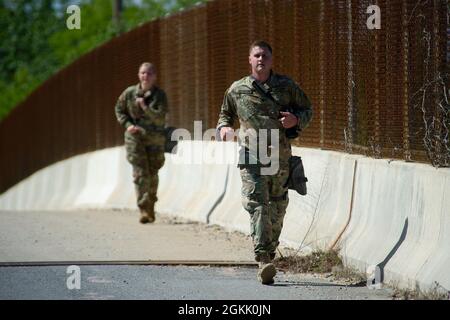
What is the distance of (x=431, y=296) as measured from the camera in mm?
10148

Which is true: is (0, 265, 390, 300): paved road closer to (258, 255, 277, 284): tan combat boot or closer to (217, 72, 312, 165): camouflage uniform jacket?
(258, 255, 277, 284): tan combat boot

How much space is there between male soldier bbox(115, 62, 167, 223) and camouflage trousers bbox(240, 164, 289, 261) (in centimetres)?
663

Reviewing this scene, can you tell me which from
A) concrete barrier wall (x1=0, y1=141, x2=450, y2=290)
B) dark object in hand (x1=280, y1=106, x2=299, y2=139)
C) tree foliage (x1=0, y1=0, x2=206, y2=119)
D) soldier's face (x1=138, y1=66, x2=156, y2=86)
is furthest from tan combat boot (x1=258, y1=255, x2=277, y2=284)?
tree foliage (x1=0, y1=0, x2=206, y2=119)

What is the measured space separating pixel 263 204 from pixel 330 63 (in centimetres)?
341

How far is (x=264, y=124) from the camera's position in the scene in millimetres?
11984

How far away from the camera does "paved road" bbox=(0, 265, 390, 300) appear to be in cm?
1090

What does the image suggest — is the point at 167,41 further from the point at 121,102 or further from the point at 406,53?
the point at 406,53

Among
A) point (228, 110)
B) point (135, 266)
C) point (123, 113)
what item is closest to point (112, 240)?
point (135, 266)

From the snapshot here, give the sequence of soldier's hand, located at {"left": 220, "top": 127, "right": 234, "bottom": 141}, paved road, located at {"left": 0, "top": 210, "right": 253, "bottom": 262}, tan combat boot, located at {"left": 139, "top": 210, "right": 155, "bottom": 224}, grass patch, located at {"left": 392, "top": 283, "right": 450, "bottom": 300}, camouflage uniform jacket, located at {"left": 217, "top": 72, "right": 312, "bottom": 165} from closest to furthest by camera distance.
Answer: grass patch, located at {"left": 392, "top": 283, "right": 450, "bottom": 300} → soldier's hand, located at {"left": 220, "top": 127, "right": 234, "bottom": 141} → camouflage uniform jacket, located at {"left": 217, "top": 72, "right": 312, "bottom": 165} → paved road, located at {"left": 0, "top": 210, "right": 253, "bottom": 262} → tan combat boot, located at {"left": 139, "top": 210, "right": 155, "bottom": 224}

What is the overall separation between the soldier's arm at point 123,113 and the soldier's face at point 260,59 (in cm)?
689

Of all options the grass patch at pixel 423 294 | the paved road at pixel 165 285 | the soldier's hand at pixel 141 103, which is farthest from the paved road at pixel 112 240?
the grass patch at pixel 423 294

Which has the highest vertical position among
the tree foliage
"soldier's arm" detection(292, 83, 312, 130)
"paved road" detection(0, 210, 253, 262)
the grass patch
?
the tree foliage

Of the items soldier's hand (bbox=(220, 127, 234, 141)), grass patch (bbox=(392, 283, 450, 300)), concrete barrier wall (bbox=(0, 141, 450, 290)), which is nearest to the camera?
grass patch (bbox=(392, 283, 450, 300))

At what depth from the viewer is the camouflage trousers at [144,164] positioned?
1880 centimetres
